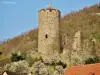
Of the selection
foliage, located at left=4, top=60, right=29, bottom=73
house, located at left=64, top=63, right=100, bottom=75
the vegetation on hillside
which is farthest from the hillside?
house, located at left=64, top=63, right=100, bottom=75

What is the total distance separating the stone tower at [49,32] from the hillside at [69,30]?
351cm

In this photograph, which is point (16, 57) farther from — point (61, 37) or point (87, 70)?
point (87, 70)

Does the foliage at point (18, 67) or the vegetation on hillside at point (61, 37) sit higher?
the vegetation on hillside at point (61, 37)

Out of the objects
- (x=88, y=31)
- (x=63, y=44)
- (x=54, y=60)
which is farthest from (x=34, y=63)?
(x=88, y=31)

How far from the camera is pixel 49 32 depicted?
54906 millimetres

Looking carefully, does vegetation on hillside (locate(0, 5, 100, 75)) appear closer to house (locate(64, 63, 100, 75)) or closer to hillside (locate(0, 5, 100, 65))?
hillside (locate(0, 5, 100, 65))

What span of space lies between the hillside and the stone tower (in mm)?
3506

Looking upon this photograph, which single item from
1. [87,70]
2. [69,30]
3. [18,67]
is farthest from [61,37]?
[87,70]

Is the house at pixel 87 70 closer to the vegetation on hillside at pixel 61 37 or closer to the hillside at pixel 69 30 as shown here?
the vegetation on hillside at pixel 61 37

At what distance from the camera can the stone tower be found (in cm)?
5491

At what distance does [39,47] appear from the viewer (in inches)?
2181

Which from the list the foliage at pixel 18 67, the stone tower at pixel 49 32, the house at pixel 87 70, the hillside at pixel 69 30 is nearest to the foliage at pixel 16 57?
the foliage at pixel 18 67

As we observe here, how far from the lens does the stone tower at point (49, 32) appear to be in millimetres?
54906

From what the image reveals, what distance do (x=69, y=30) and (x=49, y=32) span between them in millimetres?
10882
